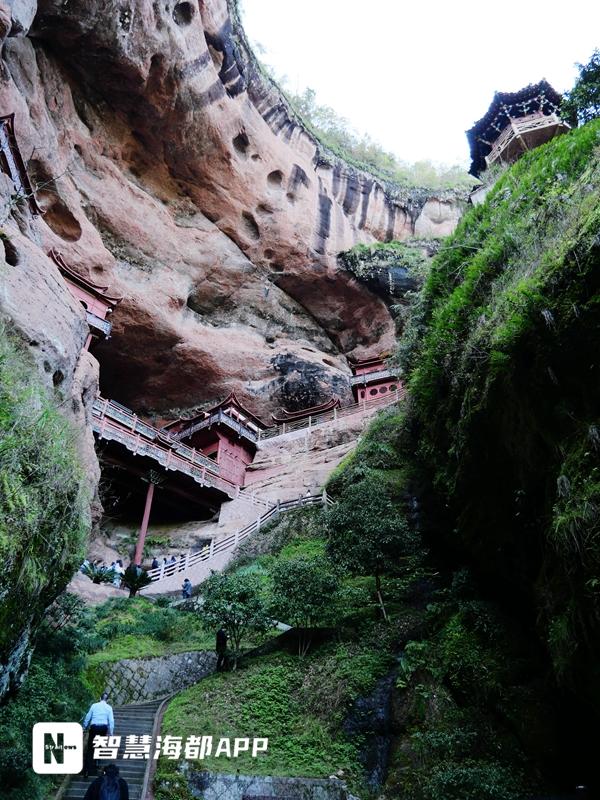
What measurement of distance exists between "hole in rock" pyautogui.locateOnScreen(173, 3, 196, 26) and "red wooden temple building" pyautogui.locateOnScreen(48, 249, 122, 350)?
43.3ft

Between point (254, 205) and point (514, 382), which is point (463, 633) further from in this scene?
point (254, 205)

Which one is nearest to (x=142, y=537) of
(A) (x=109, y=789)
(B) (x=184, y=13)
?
(A) (x=109, y=789)

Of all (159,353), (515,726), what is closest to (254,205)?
(159,353)

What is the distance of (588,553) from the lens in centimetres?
568

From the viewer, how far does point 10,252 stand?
1209 centimetres

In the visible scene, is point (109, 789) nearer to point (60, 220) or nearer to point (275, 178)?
point (60, 220)

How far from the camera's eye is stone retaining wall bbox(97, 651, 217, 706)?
422 inches

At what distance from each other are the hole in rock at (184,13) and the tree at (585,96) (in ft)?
72.2

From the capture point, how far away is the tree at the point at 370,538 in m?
11.4

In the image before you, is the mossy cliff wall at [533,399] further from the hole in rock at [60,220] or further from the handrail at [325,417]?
the hole in rock at [60,220]

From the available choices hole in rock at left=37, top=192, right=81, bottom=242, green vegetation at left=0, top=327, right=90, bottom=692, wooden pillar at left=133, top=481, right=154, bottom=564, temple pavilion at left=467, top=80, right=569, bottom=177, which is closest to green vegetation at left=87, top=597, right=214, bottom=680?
green vegetation at left=0, top=327, right=90, bottom=692

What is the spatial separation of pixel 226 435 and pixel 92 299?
27.2ft

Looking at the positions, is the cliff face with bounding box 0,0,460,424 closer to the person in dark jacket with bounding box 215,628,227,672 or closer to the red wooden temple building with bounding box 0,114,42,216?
the red wooden temple building with bounding box 0,114,42,216

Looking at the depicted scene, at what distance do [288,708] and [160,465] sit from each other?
14075 millimetres
